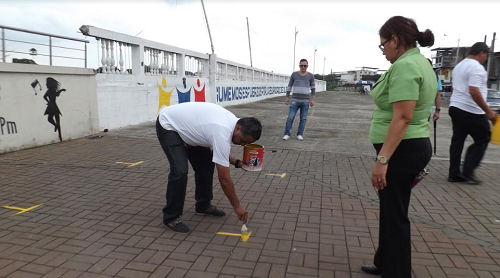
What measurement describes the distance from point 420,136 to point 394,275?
37.4 inches

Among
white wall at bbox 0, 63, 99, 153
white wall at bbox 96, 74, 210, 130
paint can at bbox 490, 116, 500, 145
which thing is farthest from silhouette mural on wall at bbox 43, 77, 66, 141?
paint can at bbox 490, 116, 500, 145

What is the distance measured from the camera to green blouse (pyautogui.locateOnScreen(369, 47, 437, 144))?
212 cm

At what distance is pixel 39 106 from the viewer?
6.98 m

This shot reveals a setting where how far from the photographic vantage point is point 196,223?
368cm

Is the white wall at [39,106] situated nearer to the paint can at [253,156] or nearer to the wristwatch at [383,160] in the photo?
the paint can at [253,156]

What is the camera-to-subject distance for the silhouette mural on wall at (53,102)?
282 inches

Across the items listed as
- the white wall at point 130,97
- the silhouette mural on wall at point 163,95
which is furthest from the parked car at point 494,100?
the silhouette mural on wall at point 163,95

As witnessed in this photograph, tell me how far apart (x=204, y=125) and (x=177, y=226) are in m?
1.06

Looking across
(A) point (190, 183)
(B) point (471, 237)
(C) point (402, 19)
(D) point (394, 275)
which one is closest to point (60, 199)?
(A) point (190, 183)

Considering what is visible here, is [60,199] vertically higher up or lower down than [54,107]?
lower down

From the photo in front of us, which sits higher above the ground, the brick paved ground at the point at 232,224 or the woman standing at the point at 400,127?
the woman standing at the point at 400,127

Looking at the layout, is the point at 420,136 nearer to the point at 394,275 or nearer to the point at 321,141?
the point at 394,275

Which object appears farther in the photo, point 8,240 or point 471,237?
point 471,237

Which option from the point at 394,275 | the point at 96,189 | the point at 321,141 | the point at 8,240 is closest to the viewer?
the point at 394,275
